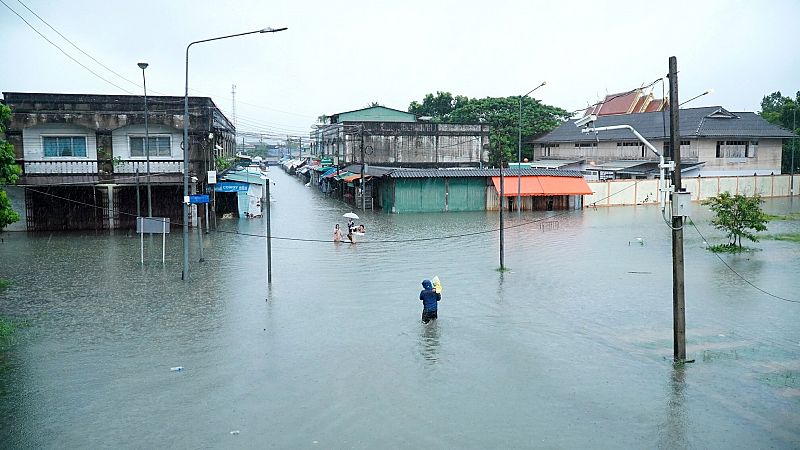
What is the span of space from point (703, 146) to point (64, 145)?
1687 inches

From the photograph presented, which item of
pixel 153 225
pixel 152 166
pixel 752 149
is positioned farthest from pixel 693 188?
pixel 153 225

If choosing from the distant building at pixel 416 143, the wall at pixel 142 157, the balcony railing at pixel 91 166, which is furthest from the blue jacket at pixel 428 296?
the distant building at pixel 416 143

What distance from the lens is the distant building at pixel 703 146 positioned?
166 ft

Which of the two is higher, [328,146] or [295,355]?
[328,146]

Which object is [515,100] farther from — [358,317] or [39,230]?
[358,317]

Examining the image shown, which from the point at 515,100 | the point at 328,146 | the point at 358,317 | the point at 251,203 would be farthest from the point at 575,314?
the point at 328,146

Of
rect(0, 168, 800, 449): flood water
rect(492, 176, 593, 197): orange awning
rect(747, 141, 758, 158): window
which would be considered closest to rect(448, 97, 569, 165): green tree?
rect(492, 176, 593, 197): orange awning

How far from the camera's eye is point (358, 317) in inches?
645

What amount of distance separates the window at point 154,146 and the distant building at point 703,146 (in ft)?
99.5

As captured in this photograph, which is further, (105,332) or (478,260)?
(478,260)

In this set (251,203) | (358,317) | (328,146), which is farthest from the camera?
(328,146)

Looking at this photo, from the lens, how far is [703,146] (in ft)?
165

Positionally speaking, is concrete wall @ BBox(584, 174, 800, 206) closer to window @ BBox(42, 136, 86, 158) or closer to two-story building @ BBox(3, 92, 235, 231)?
two-story building @ BBox(3, 92, 235, 231)

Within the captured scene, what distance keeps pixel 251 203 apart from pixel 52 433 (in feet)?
100
